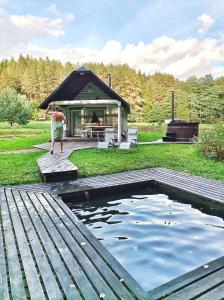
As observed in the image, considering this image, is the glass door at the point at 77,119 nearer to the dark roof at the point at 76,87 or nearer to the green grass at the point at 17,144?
the dark roof at the point at 76,87

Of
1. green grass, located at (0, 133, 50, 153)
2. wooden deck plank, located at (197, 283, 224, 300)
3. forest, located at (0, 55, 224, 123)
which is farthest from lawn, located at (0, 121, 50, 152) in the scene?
forest, located at (0, 55, 224, 123)

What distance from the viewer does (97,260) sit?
3.18 metres

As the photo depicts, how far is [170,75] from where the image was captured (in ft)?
229

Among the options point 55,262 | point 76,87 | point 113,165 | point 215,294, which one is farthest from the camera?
point 76,87

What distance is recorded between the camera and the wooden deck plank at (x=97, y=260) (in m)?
2.62

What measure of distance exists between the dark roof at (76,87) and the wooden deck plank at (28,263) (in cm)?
1263

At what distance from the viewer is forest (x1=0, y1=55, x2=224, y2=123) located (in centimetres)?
3828

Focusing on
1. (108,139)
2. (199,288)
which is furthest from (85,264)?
(108,139)

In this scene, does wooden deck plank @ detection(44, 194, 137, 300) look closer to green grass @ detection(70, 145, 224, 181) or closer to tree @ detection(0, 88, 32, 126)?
green grass @ detection(70, 145, 224, 181)

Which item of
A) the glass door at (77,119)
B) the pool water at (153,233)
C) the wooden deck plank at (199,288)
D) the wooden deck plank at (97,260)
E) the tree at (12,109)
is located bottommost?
the pool water at (153,233)

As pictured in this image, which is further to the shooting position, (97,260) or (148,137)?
(148,137)

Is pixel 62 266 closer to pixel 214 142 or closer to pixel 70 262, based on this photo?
pixel 70 262

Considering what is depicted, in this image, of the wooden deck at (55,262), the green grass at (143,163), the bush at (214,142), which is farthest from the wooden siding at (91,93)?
the wooden deck at (55,262)

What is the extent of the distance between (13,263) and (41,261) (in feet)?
0.91
